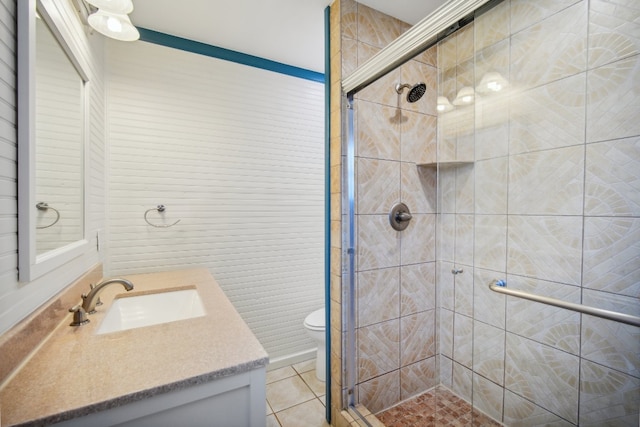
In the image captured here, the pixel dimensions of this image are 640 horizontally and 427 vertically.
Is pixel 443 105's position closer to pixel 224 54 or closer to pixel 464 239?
pixel 464 239

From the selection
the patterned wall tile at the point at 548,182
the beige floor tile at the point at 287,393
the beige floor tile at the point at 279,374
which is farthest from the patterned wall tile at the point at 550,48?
the beige floor tile at the point at 279,374

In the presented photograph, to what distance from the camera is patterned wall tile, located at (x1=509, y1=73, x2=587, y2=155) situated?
1271mm

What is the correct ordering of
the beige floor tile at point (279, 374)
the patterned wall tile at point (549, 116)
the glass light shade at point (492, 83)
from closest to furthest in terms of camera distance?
the patterned wall tile at point (549, 116) → the glass light shade at point (492, 83) → the beige floor tile at point (279, 374)

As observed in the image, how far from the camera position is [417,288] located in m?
1.88

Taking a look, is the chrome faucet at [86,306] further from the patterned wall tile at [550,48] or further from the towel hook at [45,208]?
the patterned wall tile at [550,48]

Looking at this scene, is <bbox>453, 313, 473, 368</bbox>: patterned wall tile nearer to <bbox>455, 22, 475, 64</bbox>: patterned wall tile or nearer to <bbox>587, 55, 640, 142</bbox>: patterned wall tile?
<bbox>587, 55, 640, 142</bbox>: patterned wall tile

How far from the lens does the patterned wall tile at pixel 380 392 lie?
5.48ft

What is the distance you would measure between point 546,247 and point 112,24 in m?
2.43

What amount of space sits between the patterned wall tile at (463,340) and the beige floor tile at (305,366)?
1118 mm

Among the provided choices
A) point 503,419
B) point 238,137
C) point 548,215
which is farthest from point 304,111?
point 503,419

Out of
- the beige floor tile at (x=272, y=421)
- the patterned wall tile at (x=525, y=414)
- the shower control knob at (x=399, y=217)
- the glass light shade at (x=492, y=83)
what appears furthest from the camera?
the shower control knob at (x=399, y=217)

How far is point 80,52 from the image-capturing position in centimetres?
130

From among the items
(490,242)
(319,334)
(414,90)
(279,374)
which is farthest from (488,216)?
(279,374)

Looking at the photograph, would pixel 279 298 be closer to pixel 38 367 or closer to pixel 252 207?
pixel 252 207
